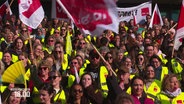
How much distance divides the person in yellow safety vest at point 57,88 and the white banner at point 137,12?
23.5 ft

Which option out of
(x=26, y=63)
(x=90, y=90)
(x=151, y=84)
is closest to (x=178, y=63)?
(x=151, y=84)

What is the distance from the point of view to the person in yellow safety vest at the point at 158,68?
8837 millimetres

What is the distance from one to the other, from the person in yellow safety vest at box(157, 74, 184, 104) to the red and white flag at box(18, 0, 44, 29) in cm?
371

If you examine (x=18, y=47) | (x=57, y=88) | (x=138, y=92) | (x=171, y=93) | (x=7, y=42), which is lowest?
(x=171, y=93)

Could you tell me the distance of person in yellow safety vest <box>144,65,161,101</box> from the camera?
7.90m

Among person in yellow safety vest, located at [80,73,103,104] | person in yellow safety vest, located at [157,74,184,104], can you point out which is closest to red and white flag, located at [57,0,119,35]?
person in yellow safety vest, located at [80,73,103,104]

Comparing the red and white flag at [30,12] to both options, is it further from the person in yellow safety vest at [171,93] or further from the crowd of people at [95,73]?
the person in yellow safety vest at [171,93]

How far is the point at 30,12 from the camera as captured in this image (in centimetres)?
1062

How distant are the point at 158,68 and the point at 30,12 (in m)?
2.90

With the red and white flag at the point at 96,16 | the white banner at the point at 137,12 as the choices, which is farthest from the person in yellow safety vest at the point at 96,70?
the white banner at the point at 137,12

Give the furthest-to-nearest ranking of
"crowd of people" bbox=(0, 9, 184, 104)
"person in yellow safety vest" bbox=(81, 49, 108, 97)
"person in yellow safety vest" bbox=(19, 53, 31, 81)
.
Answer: "person in yellow safety vest" bbox=(81, 49, 108, 97)
"person in yellow safety vest" bbox=(19, 53, 31, 81)
"crowd of people" bbox=(0, 9, 184, 104)

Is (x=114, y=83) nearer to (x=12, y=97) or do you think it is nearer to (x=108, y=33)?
(x=12, y=97)

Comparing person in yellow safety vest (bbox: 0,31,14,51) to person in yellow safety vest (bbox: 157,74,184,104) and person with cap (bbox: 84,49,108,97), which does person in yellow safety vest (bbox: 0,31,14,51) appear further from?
person in yellow safety vest (bbox: 157,74,184,104)

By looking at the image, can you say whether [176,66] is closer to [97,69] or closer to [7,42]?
[97,69]
